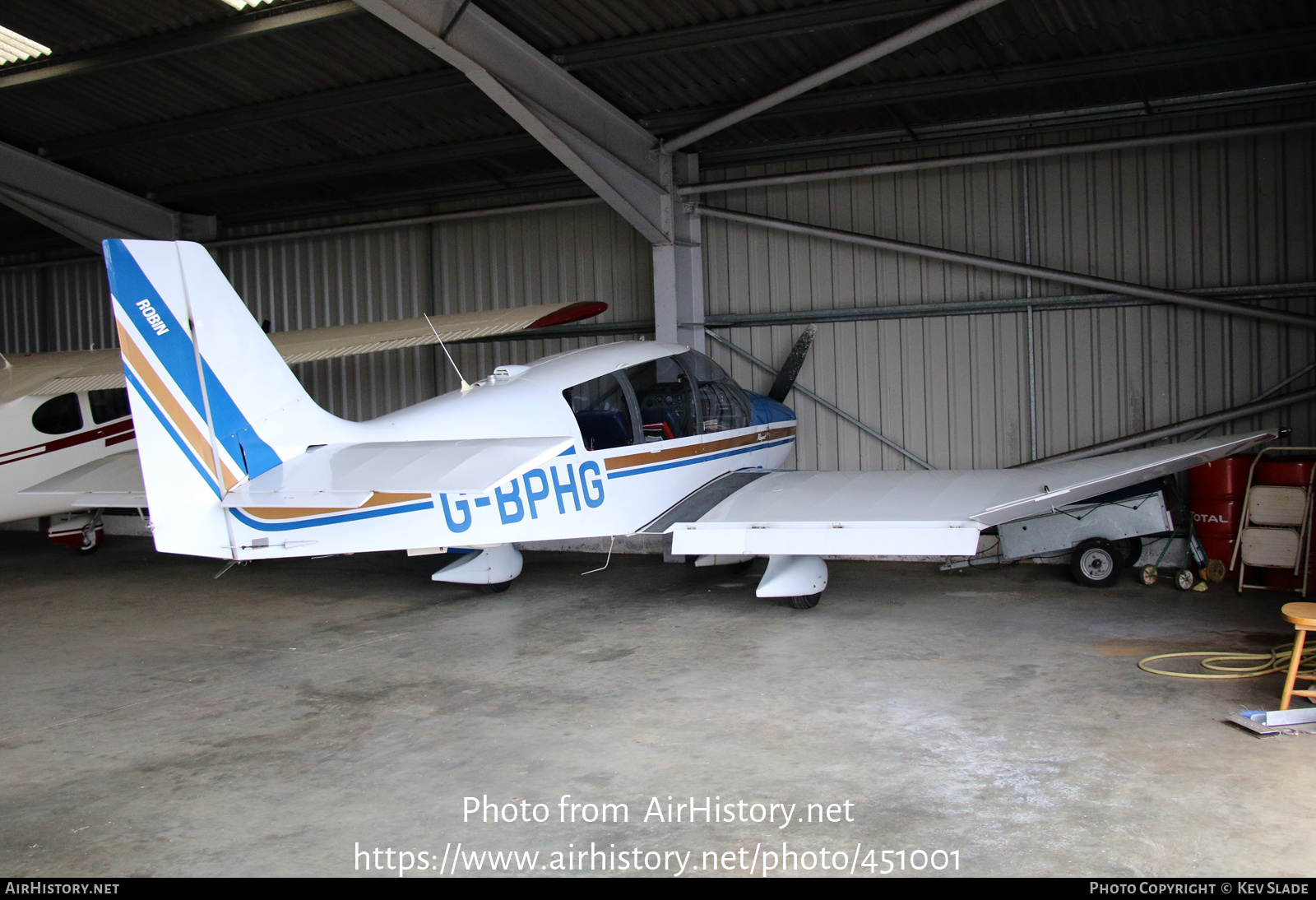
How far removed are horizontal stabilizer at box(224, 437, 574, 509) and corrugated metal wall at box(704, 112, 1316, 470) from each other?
4.75m

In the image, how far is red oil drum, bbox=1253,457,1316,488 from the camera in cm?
736

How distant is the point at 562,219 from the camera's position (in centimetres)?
1134

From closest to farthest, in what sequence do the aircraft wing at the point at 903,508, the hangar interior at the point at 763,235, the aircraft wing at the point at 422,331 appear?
the hangar interior at the point at 763,235 < the aircraft wing at the point at 903,508 < the aircraft wing at the point at 422,331

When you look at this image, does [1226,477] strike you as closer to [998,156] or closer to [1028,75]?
[998,156]

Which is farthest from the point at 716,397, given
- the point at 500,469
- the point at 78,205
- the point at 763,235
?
the point at 78,205

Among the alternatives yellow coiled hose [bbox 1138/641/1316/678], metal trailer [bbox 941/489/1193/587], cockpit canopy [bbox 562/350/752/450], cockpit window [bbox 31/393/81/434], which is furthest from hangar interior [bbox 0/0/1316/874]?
cockpit window [bbox 31/393/81/434]

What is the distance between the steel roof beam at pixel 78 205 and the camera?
35.8ft

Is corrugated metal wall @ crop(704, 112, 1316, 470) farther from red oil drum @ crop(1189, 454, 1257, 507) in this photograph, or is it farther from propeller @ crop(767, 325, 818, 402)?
red oil drum @ crop(1189, 454, 1257, 507)

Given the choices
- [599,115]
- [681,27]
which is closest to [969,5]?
[681,27]

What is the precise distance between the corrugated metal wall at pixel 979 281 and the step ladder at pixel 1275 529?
1383 millimetres

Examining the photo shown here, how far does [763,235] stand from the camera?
10.4 metres

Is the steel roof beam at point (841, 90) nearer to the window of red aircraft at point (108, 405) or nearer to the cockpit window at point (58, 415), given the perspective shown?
the window of red aircraft at point (108, 405)

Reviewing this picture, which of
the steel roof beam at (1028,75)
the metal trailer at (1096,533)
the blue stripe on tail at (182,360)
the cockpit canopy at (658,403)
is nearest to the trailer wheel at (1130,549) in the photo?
the metal trailer at (1096,533)

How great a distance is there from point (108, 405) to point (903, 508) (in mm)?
8356
